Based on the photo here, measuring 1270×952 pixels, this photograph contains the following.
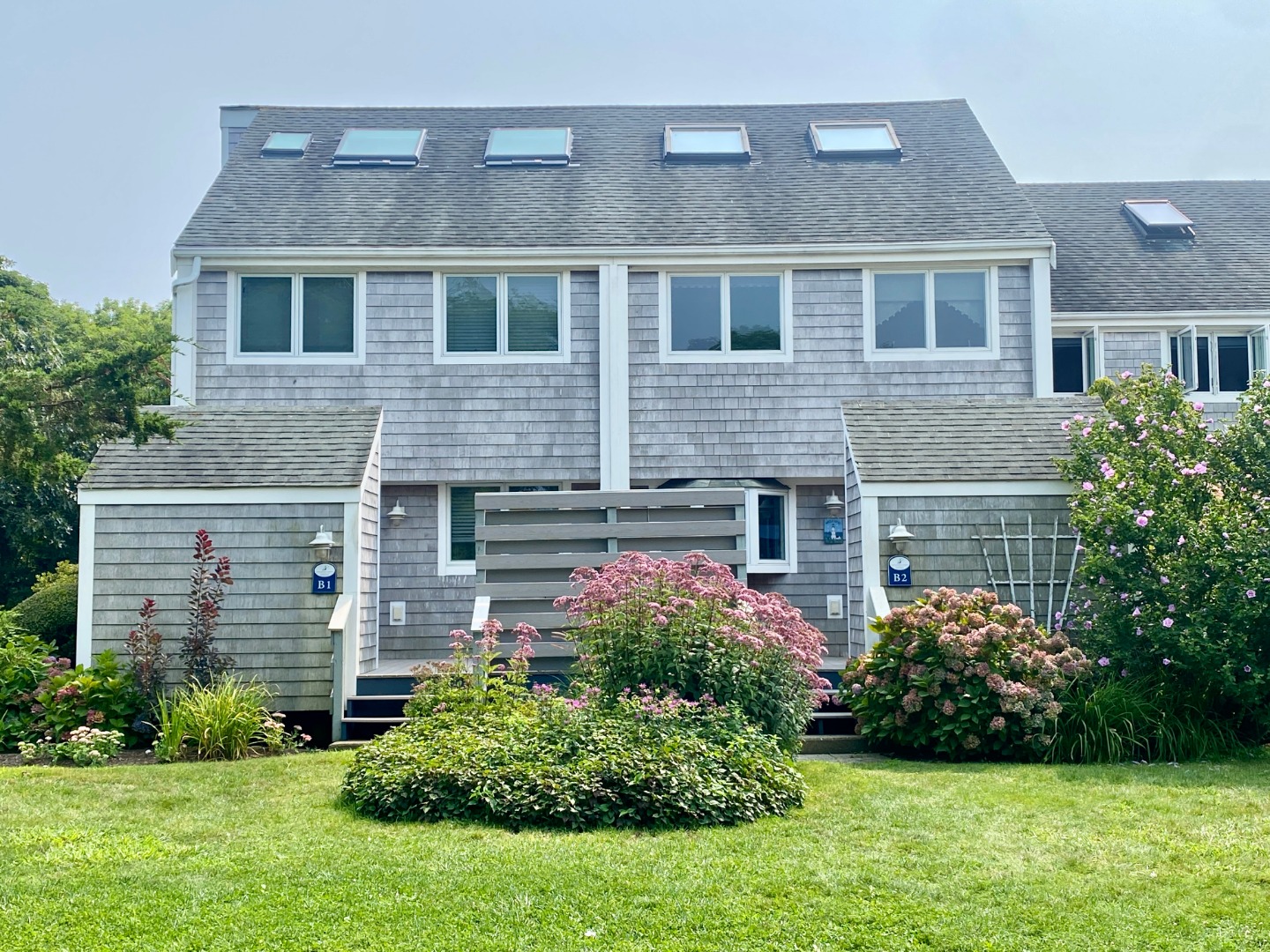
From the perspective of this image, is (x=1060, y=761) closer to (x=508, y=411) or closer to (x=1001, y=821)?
(x=1001, y=821)

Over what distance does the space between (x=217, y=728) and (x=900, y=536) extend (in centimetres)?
644

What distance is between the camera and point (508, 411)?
1403cm

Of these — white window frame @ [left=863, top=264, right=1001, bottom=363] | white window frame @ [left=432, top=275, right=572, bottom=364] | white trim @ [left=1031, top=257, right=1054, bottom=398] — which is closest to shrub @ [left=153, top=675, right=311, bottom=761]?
white window frame @ [left=432, top=275, right=572, bottom=364]

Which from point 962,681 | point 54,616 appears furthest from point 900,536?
point 54,616

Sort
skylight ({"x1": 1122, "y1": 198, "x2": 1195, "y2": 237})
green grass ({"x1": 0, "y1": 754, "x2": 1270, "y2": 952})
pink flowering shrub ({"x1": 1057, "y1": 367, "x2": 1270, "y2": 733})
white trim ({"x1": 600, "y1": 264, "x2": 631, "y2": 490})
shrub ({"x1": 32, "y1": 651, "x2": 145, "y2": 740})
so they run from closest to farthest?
1. green grass ({"x1": 0, "y1": 754, "x2": 1270, "y2": 952})
2. pink flowering shrub ({"x1": 1057, "y1": 367, "x2": 1270, "y2": 733})
3. shrub ({"x1": 32, "y1": 651, "x2": 145, "y2": 740})
4. white trim ({"x1": 600, "y1": 264, "x2": 631, "y2": 490})
5. skylight ({"x1": 1122, "y1": 198, "x2": 1195, "y2": 237})

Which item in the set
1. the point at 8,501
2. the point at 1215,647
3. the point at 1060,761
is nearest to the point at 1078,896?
the point at 1060,761

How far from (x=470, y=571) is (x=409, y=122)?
24.4ft

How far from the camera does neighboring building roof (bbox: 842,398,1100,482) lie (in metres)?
11.7

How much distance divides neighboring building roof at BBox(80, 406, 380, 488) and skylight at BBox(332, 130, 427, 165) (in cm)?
449

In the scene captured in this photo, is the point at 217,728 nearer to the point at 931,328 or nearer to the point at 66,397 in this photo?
the point at 66,397

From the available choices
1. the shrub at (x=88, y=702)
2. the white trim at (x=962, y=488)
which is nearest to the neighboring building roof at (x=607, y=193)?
the white trim at (x=962, y=488)

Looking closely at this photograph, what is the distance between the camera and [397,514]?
13703mm

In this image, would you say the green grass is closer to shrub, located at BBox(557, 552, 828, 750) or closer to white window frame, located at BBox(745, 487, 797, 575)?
shrub, located at BBox(557, 552, 828, 750)

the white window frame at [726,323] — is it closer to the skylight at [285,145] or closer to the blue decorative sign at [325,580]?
the blue decorative sign at [325,580]
